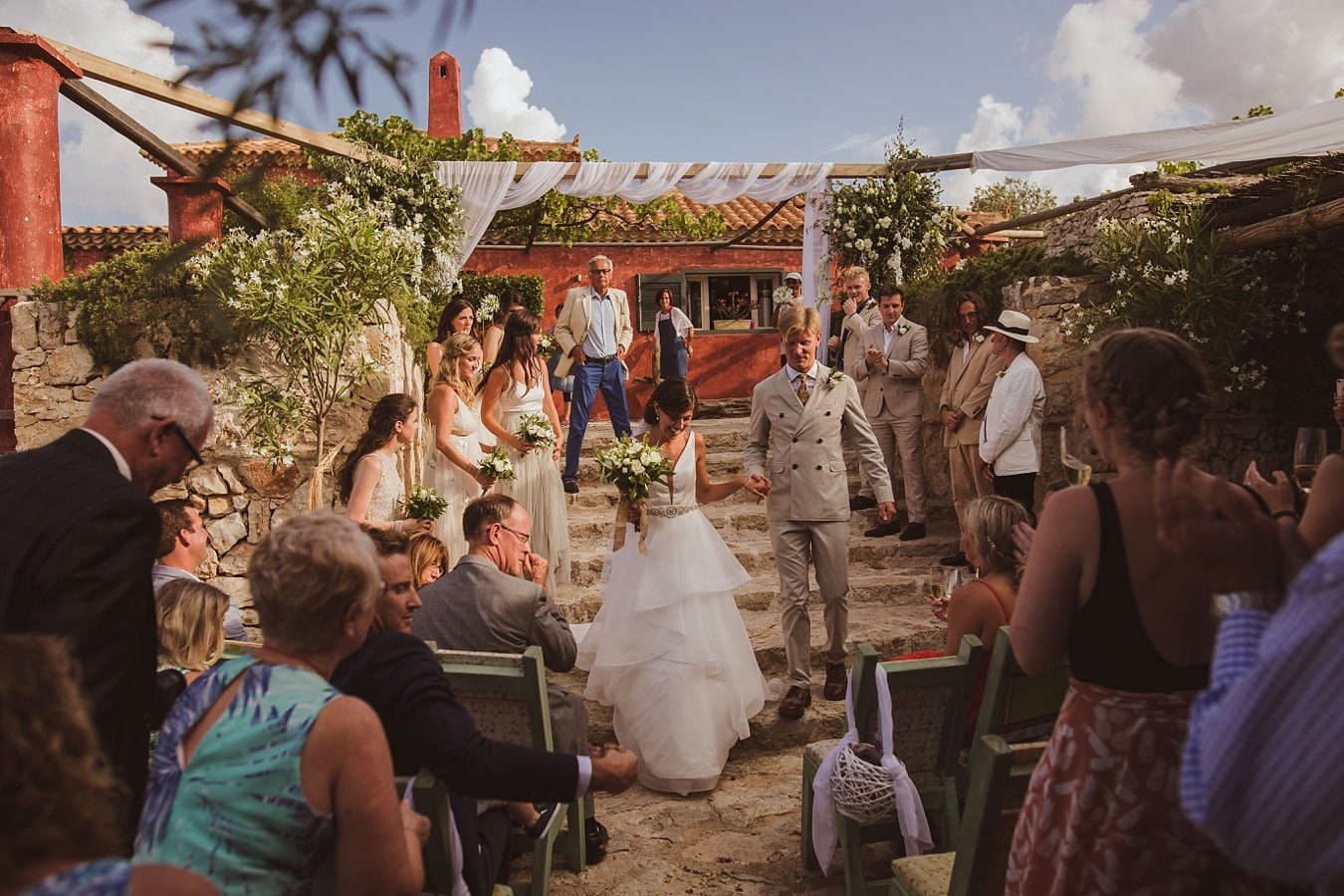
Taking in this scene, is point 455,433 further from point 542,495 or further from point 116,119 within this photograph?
point 116,119

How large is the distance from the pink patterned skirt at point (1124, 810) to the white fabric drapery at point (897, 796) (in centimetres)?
119

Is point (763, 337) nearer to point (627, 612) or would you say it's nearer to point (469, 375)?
point (469, 375)

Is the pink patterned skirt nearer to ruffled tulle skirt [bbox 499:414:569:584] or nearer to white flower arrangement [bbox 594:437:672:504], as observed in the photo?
white flower arrangement [bbox 594:437:672:504]

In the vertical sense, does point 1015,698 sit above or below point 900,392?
below

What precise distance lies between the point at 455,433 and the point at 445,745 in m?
4.67

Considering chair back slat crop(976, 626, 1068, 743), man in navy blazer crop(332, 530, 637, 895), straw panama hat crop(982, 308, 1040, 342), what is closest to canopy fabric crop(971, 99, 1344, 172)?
straw panama hat crop(982, 308, 1040, 342)

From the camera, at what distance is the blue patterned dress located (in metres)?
1.81

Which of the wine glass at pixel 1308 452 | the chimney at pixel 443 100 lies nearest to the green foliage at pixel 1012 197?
the chimney at pixel 443 100

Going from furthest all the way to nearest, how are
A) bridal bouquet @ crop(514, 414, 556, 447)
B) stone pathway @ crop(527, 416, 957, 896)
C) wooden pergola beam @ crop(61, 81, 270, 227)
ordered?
wooden pergola beam @ crop(61, 81, 270, 227)
bridal bouquet @ crop(514, 414, 556, 447)
stone pathway @ crop(527, 416, 957, 896)

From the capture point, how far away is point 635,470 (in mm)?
5277

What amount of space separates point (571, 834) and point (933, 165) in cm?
906

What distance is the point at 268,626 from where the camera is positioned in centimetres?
200

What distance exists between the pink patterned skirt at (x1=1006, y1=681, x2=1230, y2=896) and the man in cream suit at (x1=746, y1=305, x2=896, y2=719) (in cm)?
372

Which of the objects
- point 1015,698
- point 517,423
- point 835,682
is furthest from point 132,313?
point 1015,698
